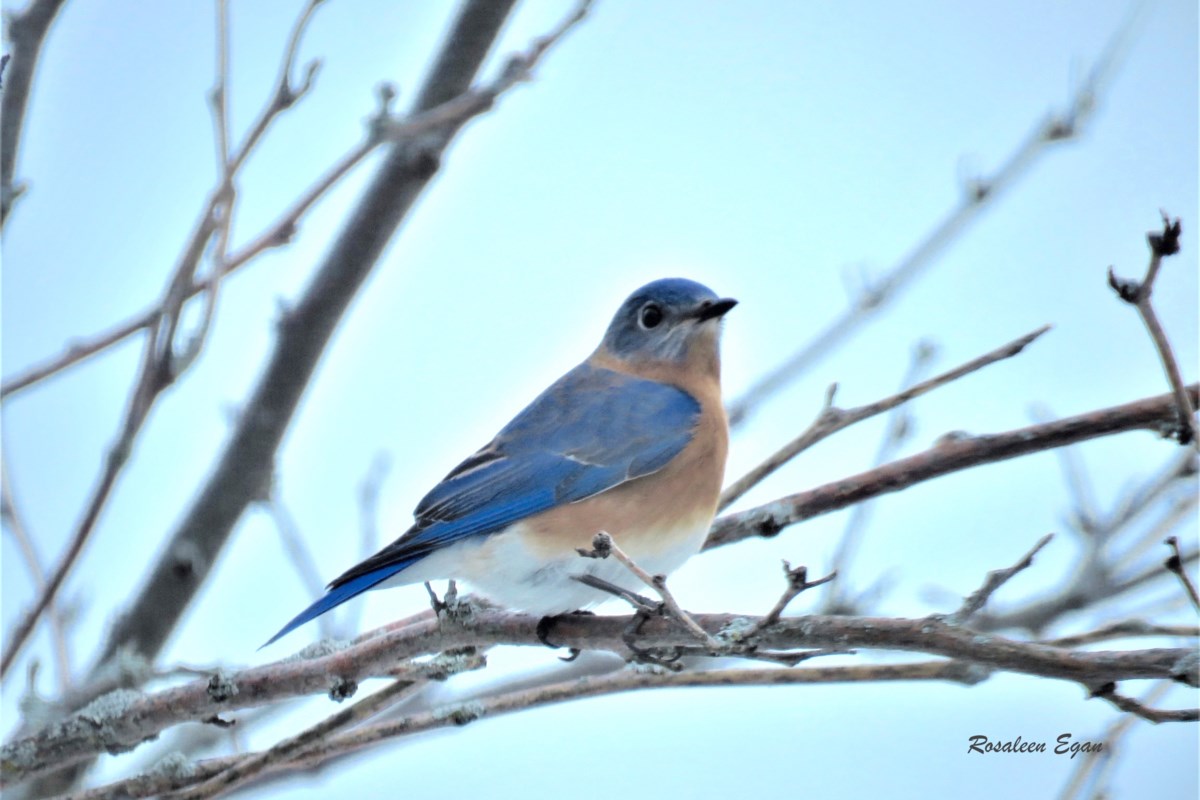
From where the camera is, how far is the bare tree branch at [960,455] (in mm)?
2338

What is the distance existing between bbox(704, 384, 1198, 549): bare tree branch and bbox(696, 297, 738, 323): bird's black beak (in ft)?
2.53

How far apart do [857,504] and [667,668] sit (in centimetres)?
75

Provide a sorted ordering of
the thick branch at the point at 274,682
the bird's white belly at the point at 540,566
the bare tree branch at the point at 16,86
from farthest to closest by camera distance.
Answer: the bird's white belly at the point at 540,566, the thick branch at the point at 274,682, the bare tree branch at the point at 16,86

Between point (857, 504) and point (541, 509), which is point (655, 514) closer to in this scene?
point (541, 509)

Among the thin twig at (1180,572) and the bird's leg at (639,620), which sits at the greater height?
the bird's leg at (639,620)

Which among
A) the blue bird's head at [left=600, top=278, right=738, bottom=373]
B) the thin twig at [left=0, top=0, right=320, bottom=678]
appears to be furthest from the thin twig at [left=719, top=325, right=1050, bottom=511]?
the thin twig at [left=0, top=0, right=320, bottom=678]

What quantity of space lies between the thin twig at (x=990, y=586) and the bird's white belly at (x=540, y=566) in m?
1.02

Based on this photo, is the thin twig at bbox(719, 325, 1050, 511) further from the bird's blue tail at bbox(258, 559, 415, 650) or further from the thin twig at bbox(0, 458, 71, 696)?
the thin twig at bbox(0, 458, 71, 696)

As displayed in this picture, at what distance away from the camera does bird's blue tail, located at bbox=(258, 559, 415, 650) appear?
238cm

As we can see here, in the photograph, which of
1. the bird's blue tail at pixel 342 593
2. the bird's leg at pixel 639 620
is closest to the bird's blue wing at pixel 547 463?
the bird's blue tail at pixel 342 593

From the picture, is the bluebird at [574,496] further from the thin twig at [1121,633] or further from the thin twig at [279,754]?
the thin twig at [1121,633]

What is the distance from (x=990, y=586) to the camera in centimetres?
151

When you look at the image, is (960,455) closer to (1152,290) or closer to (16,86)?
(1152,290)

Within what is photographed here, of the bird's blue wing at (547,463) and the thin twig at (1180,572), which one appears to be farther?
the bird's blue wing at (547,463)
